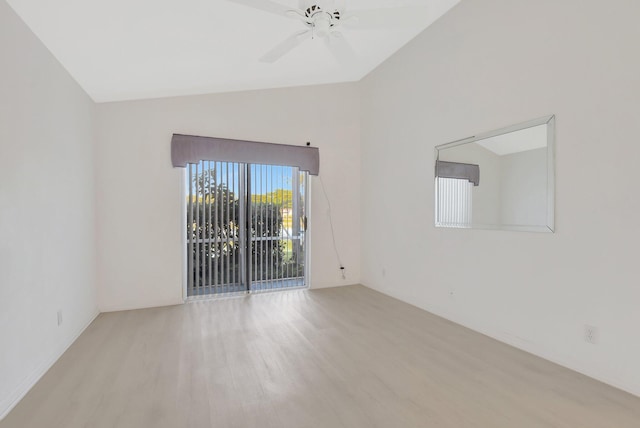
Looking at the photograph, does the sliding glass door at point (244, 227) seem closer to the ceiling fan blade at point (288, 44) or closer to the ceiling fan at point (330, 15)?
the ceiling fan blade at point (288, 44)

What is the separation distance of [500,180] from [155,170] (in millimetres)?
3899

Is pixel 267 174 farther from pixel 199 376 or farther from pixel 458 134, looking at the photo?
pixel 199 376

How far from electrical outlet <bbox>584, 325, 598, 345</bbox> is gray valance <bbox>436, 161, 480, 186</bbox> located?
1.49 m

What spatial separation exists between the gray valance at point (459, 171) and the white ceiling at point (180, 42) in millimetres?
1447

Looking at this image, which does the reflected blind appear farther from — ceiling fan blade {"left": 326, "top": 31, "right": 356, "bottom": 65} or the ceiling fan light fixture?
the ceiling fan light fixture

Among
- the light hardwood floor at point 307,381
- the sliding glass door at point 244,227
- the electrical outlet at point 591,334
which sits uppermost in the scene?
the sliding glass door at point 244,227

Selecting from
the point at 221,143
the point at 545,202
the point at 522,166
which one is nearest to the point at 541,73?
the point at 522,166

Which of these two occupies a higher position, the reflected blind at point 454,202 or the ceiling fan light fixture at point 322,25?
the ceiling fan light fixture at point 322,25

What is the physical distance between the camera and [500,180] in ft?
9.14

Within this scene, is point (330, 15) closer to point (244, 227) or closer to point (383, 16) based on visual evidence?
point (383, 16)

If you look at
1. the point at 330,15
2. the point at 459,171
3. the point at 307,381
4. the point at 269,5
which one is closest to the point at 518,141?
the point at 459,171

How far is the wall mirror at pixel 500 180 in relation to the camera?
2.40 m

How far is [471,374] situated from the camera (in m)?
2.13

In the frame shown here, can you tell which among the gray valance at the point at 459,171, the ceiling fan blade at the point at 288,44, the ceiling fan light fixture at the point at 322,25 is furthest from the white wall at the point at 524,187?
the ceiling fan blade at the point at 288,44
